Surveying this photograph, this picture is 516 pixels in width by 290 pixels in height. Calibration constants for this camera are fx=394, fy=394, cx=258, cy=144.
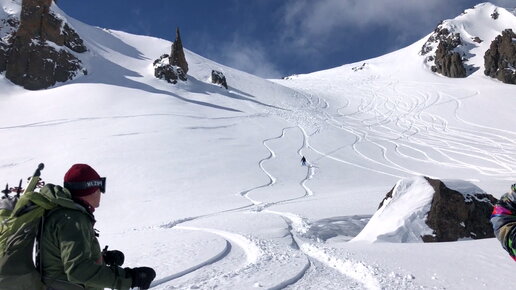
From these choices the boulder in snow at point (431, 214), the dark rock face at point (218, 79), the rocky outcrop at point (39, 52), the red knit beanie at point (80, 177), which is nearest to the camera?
the red knit beanie at point (80, 177)

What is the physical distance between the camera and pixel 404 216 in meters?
9.36

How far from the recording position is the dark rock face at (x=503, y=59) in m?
78.2

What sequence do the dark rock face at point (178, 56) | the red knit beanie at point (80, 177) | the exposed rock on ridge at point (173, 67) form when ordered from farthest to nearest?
the dark rock face at point (178, 56)
the exposed rock on ridge at point (173, 67)
the red knit beanie at point (80, 177)

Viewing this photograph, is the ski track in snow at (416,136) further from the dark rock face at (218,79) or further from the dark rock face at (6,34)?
the dark rock face at (6,34)

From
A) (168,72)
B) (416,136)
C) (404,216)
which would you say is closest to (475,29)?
(416,136)

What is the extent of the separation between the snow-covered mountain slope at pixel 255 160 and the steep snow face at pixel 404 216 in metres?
1.07

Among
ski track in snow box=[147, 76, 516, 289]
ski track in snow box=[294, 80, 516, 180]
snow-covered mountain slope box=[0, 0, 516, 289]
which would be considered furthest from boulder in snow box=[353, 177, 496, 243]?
ski track in snow box=[294, 80, 516, 180]

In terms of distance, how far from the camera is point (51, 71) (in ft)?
159

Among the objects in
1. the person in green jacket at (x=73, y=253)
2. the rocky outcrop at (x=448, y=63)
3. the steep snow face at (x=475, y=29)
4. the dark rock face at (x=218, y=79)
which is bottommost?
the person in green jacket at (x=73, y=253)

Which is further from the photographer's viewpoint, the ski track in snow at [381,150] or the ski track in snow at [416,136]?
the ski track in snow at [416,136]

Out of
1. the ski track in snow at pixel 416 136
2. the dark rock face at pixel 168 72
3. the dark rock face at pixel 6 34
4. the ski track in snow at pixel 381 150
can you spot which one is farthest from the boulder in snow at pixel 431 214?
the dark rock face at pixel 6 34

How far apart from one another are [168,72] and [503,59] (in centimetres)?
6841

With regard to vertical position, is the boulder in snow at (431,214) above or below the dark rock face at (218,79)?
below

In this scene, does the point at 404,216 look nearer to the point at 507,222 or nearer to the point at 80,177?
the point at 507,222
